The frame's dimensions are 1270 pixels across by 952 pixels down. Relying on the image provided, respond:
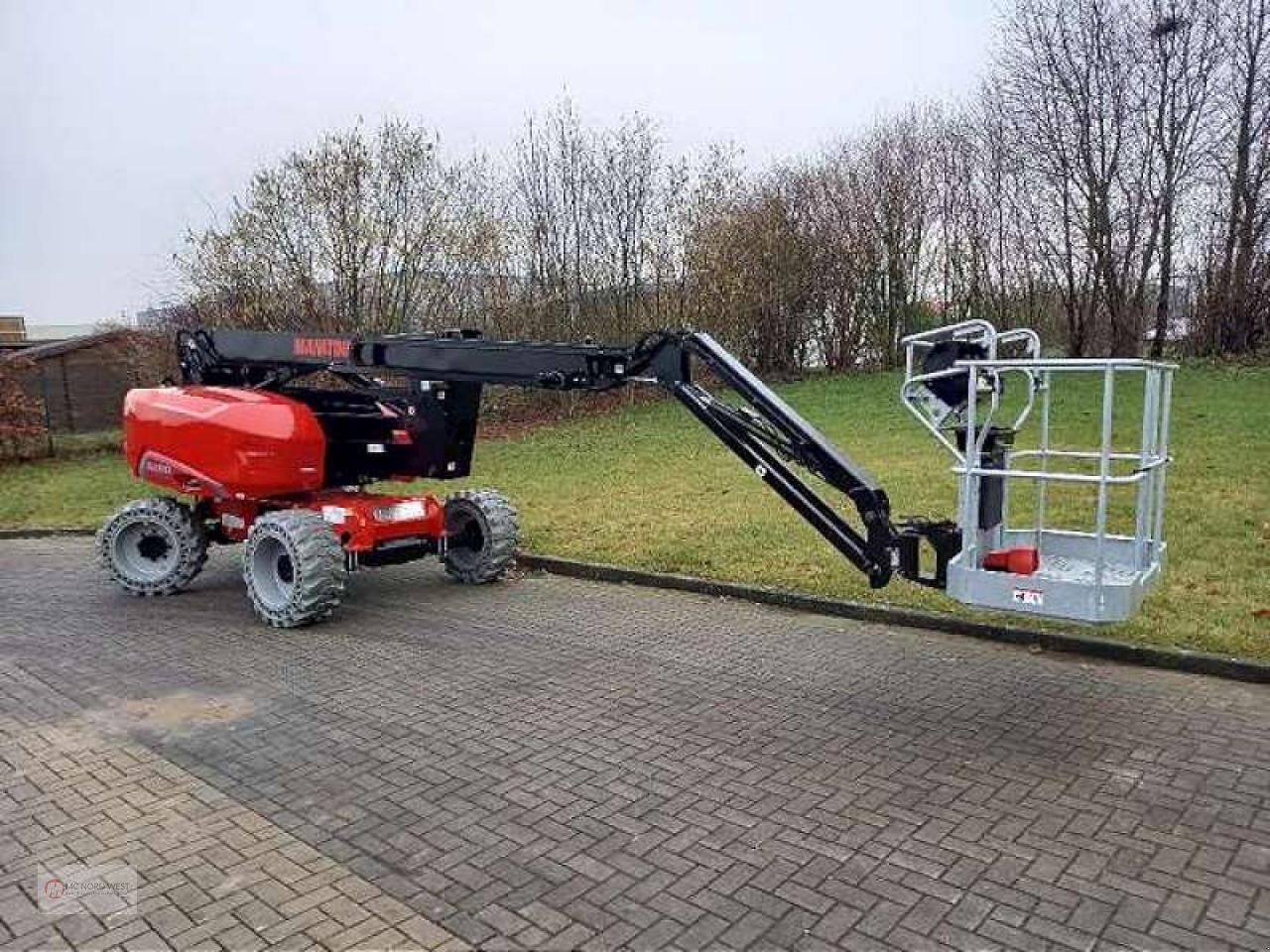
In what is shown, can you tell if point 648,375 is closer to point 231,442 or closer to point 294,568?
point 294,568

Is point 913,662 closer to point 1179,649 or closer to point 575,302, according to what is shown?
point 1179,649

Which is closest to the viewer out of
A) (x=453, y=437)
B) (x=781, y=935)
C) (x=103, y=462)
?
(x=781, y=935)

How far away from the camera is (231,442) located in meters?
7.89

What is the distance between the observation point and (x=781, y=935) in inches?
137

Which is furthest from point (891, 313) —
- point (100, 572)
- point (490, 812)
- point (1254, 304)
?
point (490, 812)

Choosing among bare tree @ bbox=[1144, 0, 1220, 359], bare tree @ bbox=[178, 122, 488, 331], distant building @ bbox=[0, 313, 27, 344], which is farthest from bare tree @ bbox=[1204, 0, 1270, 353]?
distant building @ bbox=[0, 313, 27, 344]

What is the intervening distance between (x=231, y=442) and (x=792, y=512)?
5958 millimetres

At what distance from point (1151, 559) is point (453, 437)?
542 centimetres

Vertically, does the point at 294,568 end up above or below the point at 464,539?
above

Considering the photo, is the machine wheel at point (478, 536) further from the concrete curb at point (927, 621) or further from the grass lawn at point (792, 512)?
the grass lawn at point (792, 512)

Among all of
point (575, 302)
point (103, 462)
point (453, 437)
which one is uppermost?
point (575, 302)

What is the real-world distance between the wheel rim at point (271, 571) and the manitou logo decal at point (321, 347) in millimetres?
1581

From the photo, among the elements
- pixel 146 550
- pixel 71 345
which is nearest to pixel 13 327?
pixel 71 345

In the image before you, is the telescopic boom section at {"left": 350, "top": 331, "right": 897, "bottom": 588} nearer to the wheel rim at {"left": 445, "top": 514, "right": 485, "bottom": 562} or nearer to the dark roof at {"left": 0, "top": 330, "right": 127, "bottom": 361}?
the wheel rim at {"left": 445, "top": 514, "right": 485, "bottom": 562}
